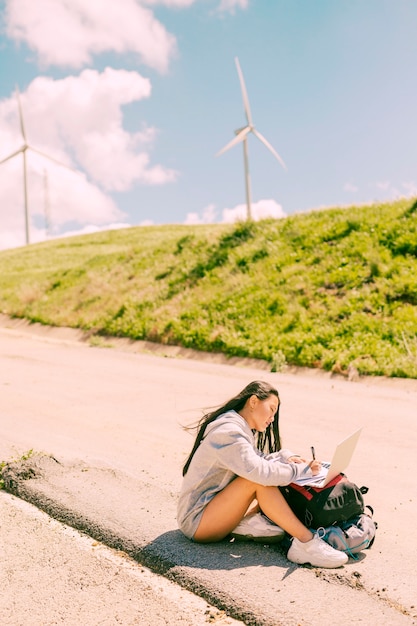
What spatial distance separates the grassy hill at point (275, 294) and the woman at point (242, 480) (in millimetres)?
9373

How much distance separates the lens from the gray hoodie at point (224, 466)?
4.68 m

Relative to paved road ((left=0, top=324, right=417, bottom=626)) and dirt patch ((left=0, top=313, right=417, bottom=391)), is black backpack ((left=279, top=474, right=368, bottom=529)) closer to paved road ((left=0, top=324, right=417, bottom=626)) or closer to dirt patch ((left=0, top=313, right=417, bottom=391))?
paved road ((left=0, top=324, right=417, bottom=626))

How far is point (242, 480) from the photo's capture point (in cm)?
482

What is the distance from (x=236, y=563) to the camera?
4652 millimetres

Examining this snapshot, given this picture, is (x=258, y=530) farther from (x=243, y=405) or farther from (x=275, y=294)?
(x=275, y=294)

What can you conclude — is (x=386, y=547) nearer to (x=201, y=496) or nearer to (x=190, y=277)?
(x=201, y=496)

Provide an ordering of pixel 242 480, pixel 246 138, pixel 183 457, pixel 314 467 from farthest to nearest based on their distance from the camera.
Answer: pixel 246 138, pixel 183 457, pixel 314 467, pixel 242 480

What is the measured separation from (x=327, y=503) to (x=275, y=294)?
14594 mm

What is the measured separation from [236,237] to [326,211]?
3.64m

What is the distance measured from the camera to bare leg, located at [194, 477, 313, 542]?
4.78 m

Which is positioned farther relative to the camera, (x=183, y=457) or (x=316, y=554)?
(x=183, y=457)

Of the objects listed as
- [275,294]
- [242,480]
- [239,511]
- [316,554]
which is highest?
[275,294]

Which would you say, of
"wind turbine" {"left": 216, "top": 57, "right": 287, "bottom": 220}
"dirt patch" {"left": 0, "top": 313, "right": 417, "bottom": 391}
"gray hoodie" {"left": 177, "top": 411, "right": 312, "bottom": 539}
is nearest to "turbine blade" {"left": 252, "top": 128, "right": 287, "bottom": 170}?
"wind turbine" {"left": 216, "top": 57, "right": 287, "bottom": 220}

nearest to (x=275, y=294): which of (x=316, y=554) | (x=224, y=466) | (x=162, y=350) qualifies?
(x=162, y=350)
